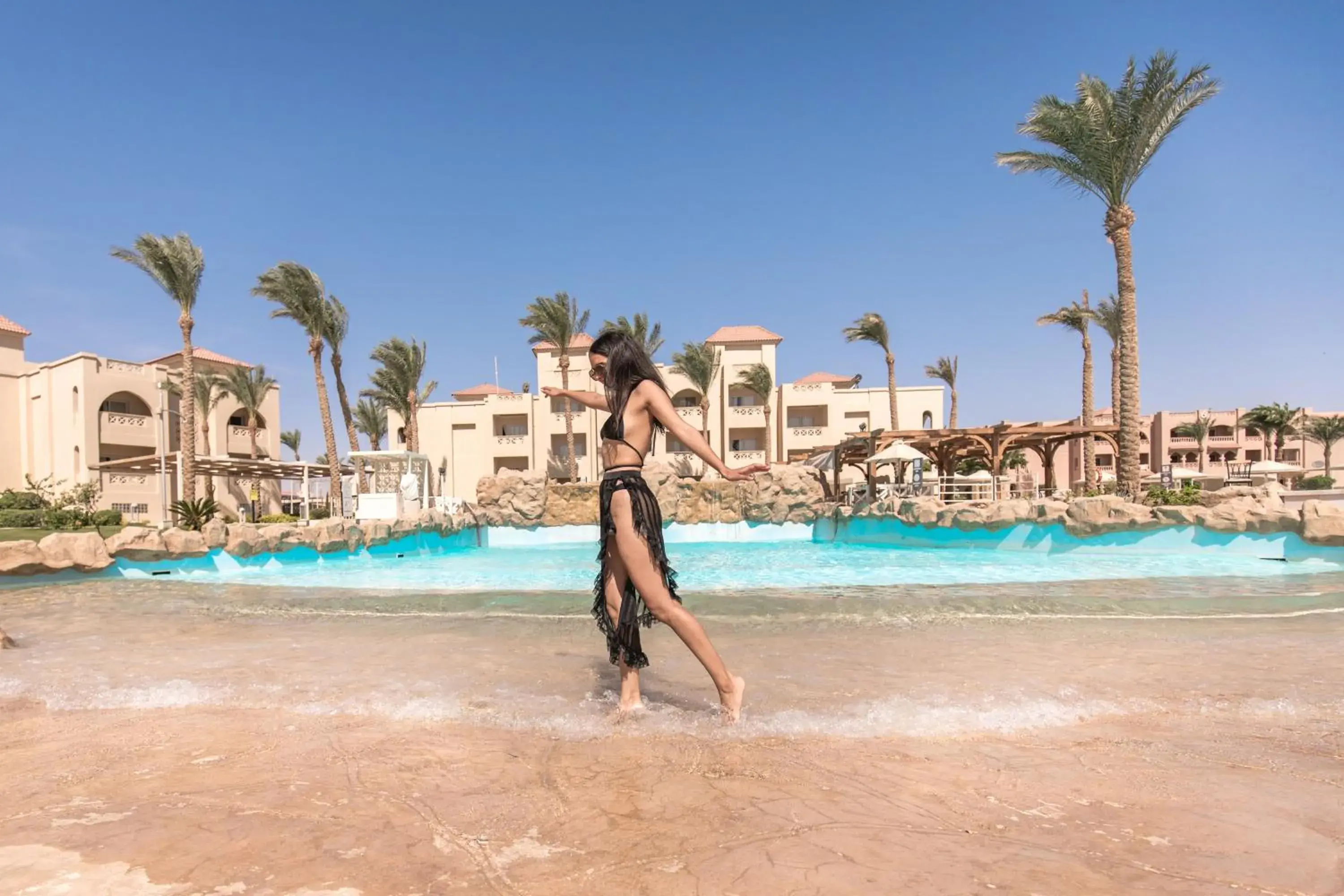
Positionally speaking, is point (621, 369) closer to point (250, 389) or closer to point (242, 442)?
point (250, 389)

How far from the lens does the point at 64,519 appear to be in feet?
66.8

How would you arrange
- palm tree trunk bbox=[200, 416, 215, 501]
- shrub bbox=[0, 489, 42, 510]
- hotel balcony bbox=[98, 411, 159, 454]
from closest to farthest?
1. shrub bbox=[0, 489, 42, 510]
2. hotel balcony bbox=[98, 411, 159, 454]
3. palm tree trunk bbox=[200, 416, 215, 501]

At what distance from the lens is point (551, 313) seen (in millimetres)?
31891

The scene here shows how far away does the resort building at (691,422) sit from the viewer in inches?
1442

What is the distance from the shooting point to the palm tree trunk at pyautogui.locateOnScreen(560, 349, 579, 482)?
30.8m

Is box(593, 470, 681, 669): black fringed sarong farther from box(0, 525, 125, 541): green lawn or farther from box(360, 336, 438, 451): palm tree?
box(360, 336, 438, 451): palm tree

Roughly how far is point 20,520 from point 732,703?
27.1 m

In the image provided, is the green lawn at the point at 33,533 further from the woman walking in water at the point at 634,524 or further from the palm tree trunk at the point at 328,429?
the woman walking in water at the point at 634,524

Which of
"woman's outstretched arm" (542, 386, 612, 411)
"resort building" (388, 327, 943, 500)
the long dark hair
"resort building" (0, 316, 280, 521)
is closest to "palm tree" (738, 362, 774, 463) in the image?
"resort building" (388, 327, 943, 500)

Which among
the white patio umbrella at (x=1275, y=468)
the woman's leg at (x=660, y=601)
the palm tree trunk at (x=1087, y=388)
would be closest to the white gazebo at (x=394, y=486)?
the woman's leg at (x=660, y=601)

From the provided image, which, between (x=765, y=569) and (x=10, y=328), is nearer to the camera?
(x=765, y=569)

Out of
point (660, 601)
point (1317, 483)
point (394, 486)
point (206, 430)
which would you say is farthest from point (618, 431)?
point (1317, 483)

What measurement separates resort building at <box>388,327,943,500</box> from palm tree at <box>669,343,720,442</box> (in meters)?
0.41

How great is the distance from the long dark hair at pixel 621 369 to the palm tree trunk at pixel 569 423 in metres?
26.2
